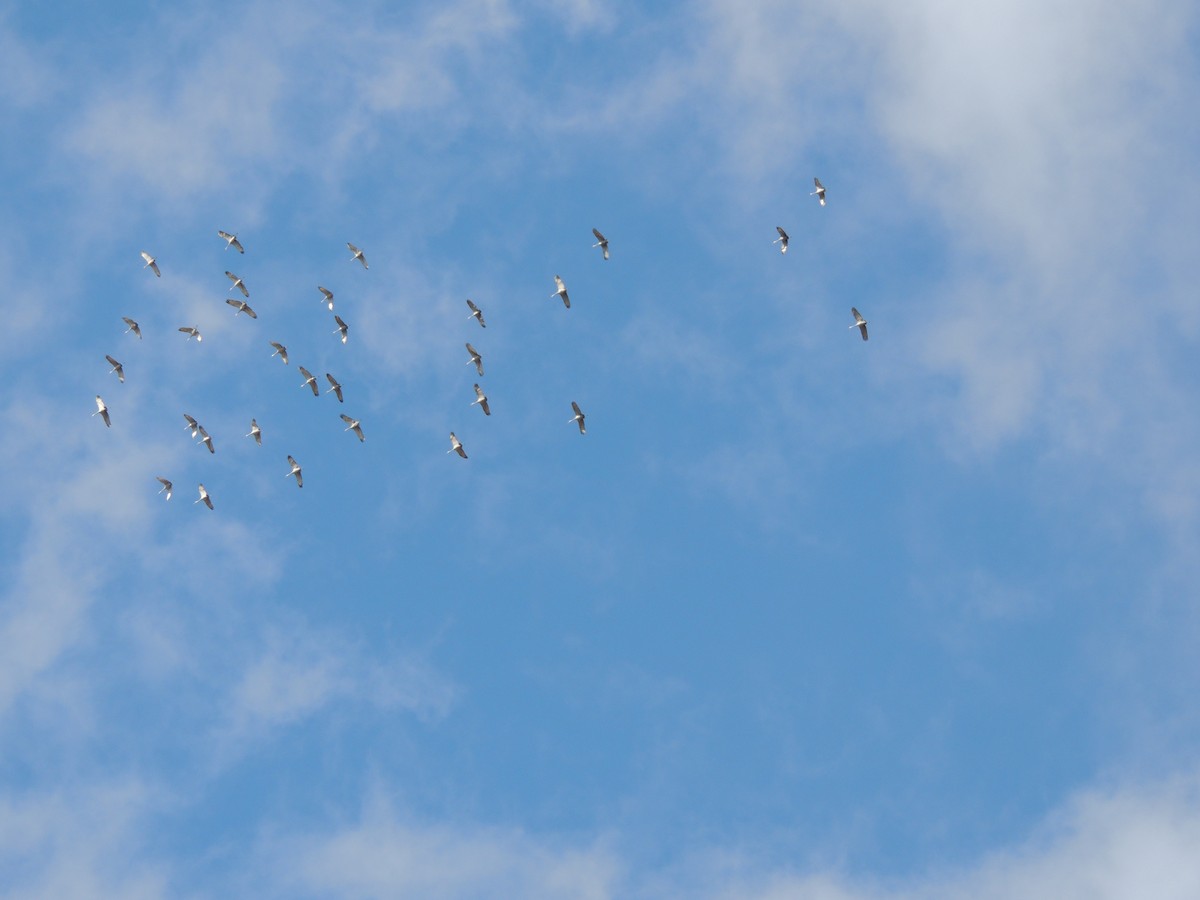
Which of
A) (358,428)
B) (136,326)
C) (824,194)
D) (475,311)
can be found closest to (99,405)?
(136,326)

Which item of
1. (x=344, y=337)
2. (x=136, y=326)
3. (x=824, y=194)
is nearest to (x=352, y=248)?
(x=344, y=337)

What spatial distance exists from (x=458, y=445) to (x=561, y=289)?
18.3 metres

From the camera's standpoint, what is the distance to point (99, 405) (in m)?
175

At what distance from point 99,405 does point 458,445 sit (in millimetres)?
34053

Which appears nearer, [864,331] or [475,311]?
[475,311]

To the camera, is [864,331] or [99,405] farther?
[864,331]

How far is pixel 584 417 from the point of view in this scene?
581ft

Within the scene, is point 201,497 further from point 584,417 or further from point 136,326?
point 584,417

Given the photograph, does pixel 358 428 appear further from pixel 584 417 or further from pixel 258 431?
pixel 584 417

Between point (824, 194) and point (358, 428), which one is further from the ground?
point (824, 194)

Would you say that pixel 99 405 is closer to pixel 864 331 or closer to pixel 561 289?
pixel 561 289

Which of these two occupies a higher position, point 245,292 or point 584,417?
point 245,292

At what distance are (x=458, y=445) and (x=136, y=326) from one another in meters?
32.5

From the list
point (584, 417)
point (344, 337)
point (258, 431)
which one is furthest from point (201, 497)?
point (584, 417)
